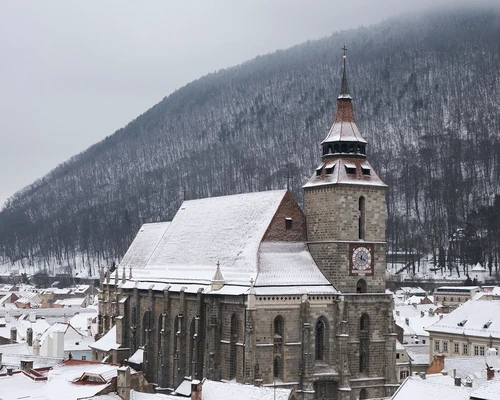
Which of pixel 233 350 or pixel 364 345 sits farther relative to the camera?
pixel 364 345

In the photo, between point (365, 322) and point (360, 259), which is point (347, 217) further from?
point (365, 322)

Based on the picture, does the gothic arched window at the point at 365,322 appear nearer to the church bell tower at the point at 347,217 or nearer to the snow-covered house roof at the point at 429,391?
the church bell tower at the point at 347,217

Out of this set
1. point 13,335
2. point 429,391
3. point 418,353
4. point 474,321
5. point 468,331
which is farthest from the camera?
point 13,335

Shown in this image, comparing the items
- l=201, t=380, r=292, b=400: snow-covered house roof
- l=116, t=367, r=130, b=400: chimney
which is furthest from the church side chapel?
l=116, t=367, r=130, b=400: chimney

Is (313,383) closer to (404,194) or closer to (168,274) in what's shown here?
(168,274)

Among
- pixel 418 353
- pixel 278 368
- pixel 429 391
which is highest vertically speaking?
pixel 278 368

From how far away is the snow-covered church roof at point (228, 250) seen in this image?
188 ft

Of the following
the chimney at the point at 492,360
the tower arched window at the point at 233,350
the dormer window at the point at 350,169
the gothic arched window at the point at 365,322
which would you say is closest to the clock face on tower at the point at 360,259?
the gothic arched window at the point at 365,322

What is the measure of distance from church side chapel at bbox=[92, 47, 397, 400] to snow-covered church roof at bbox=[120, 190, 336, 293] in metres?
0.11

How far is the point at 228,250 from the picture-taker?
203 ft

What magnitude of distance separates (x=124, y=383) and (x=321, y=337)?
14935 millimetres

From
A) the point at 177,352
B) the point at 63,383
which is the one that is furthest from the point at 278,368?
the point at 63,383

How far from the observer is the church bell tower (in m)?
57.8

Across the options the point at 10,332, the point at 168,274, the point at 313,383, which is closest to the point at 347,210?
the point at 313,383
